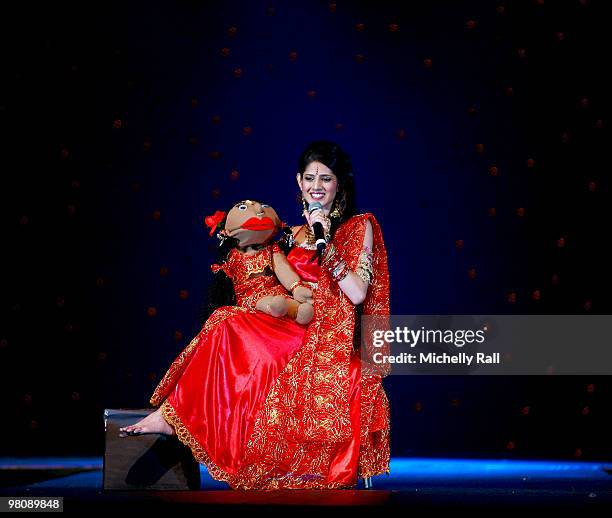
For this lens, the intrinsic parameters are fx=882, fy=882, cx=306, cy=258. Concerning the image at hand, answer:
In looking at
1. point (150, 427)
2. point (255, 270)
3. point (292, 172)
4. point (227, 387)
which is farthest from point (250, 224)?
point (292, 172)

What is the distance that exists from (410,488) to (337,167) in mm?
1019

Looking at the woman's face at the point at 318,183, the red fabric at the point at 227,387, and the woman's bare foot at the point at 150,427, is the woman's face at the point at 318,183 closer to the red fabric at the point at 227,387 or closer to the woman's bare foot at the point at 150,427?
the red fabric at the point at 227,387

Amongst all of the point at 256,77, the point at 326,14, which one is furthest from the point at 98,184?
the point at 326,14

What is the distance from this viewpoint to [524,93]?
12.2 ft

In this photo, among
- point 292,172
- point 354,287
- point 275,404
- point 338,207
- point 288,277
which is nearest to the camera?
point 275,404

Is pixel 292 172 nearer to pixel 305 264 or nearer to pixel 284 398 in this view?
pixel 305 264

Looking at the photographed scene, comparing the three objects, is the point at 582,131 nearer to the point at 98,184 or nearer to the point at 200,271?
the point at 200,271

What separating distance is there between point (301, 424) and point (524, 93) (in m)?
1.94

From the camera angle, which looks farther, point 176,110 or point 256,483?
point 176,110

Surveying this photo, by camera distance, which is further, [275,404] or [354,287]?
[354,287]

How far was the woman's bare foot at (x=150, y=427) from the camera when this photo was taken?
2.51m

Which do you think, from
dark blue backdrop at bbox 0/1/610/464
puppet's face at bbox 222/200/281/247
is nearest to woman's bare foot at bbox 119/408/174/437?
puppet's face at bbox 222/200/281/247

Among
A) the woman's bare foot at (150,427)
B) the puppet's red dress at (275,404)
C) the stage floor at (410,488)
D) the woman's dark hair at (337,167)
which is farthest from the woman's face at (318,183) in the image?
the stage floor at (410,488)

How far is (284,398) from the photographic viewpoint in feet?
8.21
